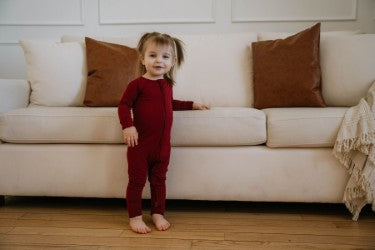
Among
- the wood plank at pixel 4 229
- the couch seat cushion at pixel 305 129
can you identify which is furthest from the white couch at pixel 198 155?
the wood plank at pixel 4 229

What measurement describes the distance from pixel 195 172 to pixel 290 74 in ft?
2.34

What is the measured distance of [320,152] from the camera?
155cm

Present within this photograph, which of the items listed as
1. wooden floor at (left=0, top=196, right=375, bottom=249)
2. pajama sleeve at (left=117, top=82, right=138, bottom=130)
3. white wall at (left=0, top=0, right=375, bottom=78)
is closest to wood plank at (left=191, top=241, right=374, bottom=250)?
wooden floor at (left=0, top=196, right=375, bottom=249)

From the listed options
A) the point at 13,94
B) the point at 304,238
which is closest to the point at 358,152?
the point at 304,238

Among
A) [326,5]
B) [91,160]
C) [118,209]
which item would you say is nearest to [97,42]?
[91,160]

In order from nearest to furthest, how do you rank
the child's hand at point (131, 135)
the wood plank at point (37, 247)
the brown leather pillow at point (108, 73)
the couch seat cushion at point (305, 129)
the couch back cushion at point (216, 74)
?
the wood plank at point (37, 247) < the child's hand at point (131, 135) < the couch seat cushion at point (305, 129) < the brown leather pillow at point (108, 73) < the couch back cushion at point (216, 74)

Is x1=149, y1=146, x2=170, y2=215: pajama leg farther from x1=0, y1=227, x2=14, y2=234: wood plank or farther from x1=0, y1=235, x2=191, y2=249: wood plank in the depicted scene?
x1=0, y1=227, x2=14, y2=234: wood plank

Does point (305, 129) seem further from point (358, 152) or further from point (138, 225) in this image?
point (138, 225)

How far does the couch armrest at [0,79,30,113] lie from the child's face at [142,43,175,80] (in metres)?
0.84

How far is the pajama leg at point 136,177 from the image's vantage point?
144 centimetres

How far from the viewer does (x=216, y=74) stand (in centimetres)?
203

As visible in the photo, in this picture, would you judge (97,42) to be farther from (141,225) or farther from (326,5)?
(326,5)

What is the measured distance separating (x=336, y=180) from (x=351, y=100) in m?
0.52

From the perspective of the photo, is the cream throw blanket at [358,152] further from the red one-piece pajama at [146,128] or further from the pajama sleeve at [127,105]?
the pajama sleeve at [127,105]
